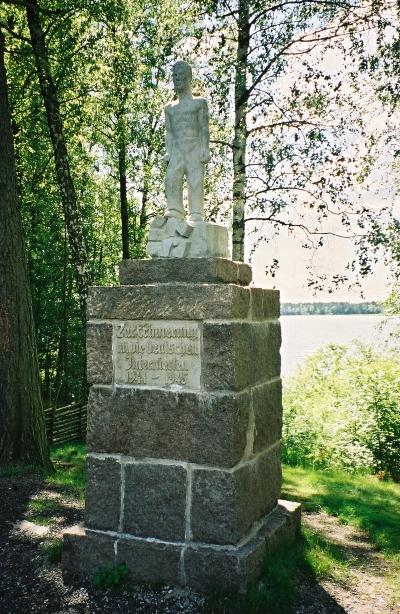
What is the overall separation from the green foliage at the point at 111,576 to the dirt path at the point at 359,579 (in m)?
1.24

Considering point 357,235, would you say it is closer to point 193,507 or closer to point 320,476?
point 320,476

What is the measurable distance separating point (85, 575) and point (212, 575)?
3.25 feet

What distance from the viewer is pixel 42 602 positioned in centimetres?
384

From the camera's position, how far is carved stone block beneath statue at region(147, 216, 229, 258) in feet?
13.8

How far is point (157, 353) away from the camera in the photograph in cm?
407

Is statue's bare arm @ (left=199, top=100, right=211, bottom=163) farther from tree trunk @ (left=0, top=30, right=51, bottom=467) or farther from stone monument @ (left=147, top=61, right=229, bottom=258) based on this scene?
tree trunk @ (left=0, top=30, right=51, bottom=467)

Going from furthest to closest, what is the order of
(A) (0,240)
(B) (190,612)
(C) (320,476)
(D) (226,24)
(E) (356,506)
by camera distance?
(D) (226,24) < (C) (320,476) < (A) (0,240) < (E) (356,506) < (B) (190,612)

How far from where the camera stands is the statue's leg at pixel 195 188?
4391 mm

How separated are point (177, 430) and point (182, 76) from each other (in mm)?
2637

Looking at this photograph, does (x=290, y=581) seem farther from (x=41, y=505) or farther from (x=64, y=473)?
(x=64, y=473)

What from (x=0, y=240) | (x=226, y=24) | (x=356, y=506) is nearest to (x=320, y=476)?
(x=356, y=506)

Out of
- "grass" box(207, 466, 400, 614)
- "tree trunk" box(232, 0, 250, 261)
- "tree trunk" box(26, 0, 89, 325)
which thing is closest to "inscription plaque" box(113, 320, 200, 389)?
"grass" box(207, 466, 400, 614)

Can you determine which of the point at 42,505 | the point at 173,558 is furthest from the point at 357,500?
the point at 42,505

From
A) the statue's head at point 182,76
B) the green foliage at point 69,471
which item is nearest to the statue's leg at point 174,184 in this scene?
the statue's head at point 182,76
